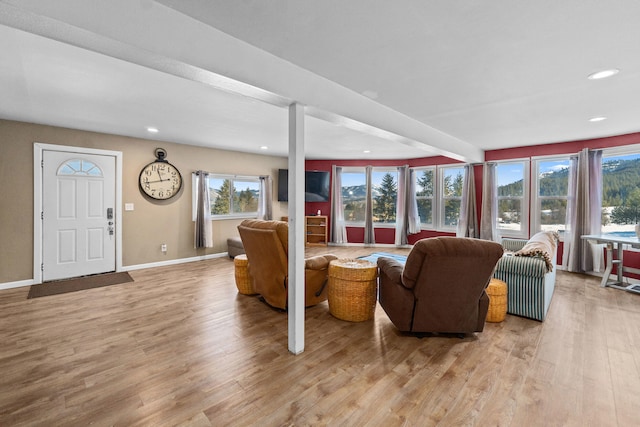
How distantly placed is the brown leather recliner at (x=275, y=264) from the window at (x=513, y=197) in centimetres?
461

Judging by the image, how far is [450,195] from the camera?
6.99 metres

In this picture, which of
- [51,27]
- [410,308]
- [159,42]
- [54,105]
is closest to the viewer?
[51,27]

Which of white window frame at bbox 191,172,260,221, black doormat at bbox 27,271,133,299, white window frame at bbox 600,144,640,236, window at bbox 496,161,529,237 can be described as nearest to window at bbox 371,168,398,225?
window at bbox 496,161,529,237

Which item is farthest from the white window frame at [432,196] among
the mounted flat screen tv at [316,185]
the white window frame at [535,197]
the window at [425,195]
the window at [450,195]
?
the mounted flat screen tv at [316,185]

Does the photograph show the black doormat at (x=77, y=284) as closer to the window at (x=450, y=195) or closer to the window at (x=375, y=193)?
the window at (x=375, y=193)

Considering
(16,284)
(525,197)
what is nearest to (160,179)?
(16,284)

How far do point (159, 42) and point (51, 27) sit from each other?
461 millimetres

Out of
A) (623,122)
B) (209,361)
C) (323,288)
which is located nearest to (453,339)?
(323,288)

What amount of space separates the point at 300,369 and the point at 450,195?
20.0 ft

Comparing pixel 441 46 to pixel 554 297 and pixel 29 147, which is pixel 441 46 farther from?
pixel 29 147

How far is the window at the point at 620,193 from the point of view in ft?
14.9

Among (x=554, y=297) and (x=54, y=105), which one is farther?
(x=554, y=297)

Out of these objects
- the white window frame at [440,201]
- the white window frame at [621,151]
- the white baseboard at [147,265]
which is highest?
the white window frame at [621,151]

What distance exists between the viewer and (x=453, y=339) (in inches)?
105
